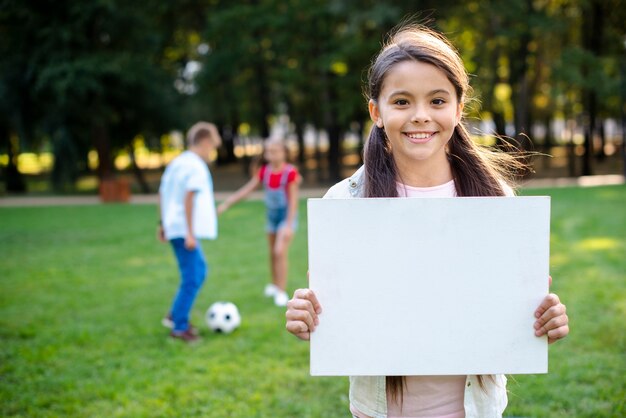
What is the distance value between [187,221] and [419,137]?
3.95 meters

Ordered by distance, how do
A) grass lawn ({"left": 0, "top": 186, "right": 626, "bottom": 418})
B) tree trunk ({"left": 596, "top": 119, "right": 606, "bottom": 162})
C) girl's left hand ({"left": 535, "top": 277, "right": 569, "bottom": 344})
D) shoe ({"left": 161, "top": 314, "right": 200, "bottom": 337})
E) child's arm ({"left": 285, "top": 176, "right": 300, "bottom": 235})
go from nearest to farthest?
girl's left hand ({"left": 535, "top": 277, "right": 569, "bottom": 344}) < grass lawn ({"left": 0, "top": 186, "right": 626, "bottom": 418}) < shoe ({"left": 161, "top": 314, "right": 200, "bottom": 337}) < child's arm ({"left": 285, "top": 176, "right": 300, "bottom": 235}) < tree trunk ({"left": 596, "top": 119, "right": 606, "bottom": 162})

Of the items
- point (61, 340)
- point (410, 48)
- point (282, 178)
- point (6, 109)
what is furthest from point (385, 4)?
point (410, 48)

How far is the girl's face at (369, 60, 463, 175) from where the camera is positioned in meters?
1.93

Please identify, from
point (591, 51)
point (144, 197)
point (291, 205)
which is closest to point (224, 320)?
point (291, 205)

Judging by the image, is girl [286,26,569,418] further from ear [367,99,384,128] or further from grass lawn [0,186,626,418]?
grass lawn [0,186,626,418]

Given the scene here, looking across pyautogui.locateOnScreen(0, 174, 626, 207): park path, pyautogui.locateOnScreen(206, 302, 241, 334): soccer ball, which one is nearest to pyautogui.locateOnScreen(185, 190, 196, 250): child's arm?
pyautogui.locateOnScreen(206, 302, 241, 334): soccer ball

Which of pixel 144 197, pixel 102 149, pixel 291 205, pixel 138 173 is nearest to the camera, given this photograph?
pixel 291 205

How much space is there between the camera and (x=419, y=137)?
1.97m

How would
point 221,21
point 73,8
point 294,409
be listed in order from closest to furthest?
1. point 294,409
2. point 73,8
3. point 221,21

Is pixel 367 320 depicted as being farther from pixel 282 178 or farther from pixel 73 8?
pixel 73 8

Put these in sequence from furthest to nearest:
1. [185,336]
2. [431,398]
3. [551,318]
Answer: [185,336]
[431,398]
[551,318]

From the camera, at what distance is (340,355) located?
1845 mm

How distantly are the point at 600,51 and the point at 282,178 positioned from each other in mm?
22337

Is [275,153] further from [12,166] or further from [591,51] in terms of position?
[12,166]
